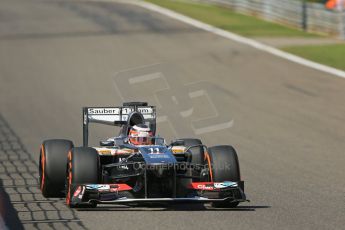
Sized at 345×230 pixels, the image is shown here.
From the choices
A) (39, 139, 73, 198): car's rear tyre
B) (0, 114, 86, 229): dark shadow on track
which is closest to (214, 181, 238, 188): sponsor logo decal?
(0, 114, 86, 229): dark shadow on track

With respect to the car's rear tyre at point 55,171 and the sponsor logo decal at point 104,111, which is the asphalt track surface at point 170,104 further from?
the sponsor logo decal at point 104,111

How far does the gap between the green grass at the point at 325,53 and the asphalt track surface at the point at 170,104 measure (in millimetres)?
1026

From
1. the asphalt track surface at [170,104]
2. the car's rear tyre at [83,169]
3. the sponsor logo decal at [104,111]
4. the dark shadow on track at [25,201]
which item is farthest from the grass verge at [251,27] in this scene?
the car's rear tyre at [83,169]

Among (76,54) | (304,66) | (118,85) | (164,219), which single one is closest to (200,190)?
(164,219)

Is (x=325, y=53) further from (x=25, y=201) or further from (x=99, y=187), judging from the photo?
(x=99, y=187)

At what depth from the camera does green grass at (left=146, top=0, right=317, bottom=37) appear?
116 ft

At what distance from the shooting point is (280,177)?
1516 cm

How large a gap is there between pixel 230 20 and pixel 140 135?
25.2 m

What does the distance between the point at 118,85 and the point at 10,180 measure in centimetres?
1224

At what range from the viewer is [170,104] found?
2462 centimetres

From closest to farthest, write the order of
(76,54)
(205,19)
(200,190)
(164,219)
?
(164,219)
(200,190)
(76,54)
(205,19)

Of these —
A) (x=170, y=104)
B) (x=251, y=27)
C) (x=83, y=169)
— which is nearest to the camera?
(x=83, y=169)

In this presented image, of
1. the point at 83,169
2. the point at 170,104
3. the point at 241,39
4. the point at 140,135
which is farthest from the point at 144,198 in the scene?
the point at 241,39

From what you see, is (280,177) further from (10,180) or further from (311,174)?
(10,180)
